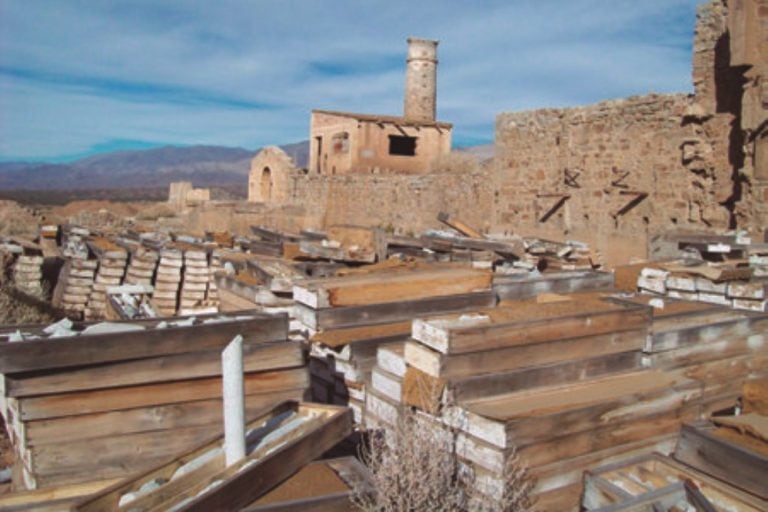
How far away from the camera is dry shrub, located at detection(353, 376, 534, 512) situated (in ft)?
11.0

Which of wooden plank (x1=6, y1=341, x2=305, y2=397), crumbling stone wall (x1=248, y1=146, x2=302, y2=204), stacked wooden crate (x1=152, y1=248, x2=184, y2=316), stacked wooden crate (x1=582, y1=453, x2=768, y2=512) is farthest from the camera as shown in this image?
crumbling stone wall (x1=248, y1=146, x2=302, y2=204)

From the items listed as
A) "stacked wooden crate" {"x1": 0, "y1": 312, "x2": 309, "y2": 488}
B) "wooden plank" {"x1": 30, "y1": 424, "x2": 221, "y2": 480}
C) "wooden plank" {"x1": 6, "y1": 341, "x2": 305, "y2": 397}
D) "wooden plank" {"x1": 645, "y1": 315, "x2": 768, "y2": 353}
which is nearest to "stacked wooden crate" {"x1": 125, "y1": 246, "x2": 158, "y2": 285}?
"stacked wooden crate" {"x1": 0, "y1": 312, "x2": 309, "y2": 488}

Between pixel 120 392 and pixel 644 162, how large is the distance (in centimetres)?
990

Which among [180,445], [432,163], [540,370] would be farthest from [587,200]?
[432,163]

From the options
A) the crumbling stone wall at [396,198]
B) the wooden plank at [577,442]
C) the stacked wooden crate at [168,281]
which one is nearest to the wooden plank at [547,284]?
the wooden plank at [577,442]

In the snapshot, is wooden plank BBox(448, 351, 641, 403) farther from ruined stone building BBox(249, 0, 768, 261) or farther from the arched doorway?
the arched doorway

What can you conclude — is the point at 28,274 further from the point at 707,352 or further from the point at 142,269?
the point at 707,352

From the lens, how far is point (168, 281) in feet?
28.4

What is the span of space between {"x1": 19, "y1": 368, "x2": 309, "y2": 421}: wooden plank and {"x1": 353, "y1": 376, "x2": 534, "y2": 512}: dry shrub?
2.76 ft

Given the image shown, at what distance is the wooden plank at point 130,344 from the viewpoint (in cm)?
378

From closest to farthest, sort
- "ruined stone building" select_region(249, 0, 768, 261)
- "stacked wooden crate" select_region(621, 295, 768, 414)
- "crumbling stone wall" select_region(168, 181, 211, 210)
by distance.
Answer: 1. "stacked wooden crate" select_region(621, 295, 768, 414)
2. "ruined stone building" select_region(249, 0, 768, 261)
3. "crumbling stone wall" select_region(168, 181, 211, 210)

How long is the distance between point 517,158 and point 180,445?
11.1 m

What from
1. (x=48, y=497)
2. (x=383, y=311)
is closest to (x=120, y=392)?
(x=48, y=497)

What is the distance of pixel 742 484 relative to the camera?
11.8ft
